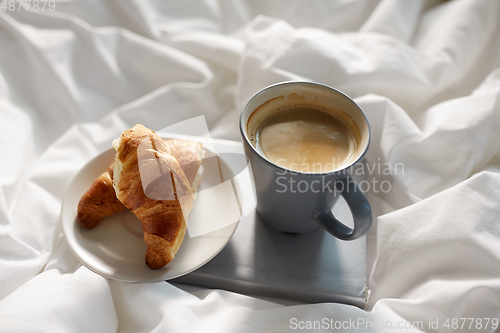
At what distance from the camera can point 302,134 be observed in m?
0.73

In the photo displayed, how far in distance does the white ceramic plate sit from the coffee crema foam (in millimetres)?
106

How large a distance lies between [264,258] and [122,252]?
0.84 ft

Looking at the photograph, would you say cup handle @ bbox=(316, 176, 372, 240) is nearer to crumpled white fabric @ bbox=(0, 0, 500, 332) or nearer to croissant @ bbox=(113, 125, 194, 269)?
crumpled white fabric @ bbox=(0, 0, 500, 332)

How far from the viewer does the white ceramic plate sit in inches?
23.4

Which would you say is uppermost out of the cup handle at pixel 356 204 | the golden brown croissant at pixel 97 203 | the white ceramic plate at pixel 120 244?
the cup handle at pixel 356 204

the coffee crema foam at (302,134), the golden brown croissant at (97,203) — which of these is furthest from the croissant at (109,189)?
the coffee crema foam at (302,134)

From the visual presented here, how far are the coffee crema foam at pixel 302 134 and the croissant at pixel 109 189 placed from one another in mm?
123

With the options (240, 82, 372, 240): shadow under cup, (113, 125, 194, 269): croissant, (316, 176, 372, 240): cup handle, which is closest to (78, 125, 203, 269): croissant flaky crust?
(113, 125, 194, 269): croissant

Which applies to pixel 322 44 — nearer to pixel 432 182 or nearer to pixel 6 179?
pixel 432 182

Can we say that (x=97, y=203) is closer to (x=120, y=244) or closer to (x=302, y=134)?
(x=120, y=244)

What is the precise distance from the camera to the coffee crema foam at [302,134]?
0.67m

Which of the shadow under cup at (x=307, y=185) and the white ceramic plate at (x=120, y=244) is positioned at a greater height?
the shadow under cup at (x=307, y=185)

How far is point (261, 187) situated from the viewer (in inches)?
25.8

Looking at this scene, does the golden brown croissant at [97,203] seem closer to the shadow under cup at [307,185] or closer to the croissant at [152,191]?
the croissant at [152,191]
